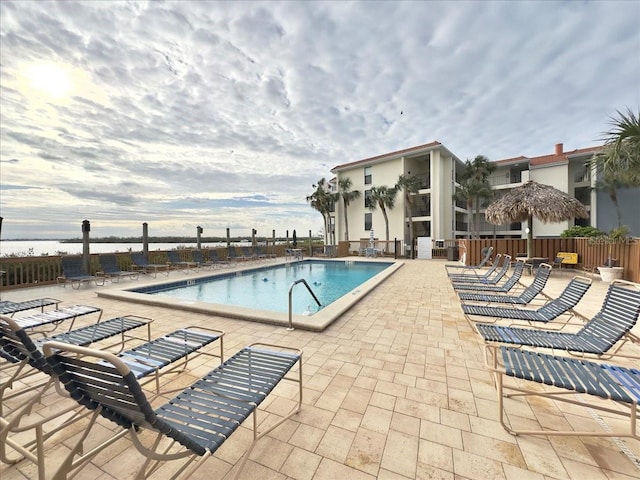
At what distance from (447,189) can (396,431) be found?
2373cm

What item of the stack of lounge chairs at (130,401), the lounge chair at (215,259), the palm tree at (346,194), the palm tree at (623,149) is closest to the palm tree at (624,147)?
the palm tree at (623,149)

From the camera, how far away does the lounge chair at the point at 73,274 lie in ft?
25.0

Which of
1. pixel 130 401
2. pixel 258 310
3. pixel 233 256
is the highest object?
pixel 130 401

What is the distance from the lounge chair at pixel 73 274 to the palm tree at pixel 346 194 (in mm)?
19860

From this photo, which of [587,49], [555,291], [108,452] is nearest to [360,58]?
[587,49]

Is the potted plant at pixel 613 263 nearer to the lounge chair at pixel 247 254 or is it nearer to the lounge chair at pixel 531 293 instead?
the lounge chair at pixel 531 293

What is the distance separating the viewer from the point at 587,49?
7934 mm

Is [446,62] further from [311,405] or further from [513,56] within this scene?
[311,405]

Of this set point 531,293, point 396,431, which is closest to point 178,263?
point 396,431

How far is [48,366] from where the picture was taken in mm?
1506

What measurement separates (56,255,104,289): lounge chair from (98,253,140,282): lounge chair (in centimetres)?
46

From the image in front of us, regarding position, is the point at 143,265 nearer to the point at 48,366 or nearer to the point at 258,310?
the point at 258,310

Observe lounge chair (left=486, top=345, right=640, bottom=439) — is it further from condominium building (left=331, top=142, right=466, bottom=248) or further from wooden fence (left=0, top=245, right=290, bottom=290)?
condominium building (left=331, top=142, right=466, bottom=248)

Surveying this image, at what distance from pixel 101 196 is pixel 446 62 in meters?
19.7
